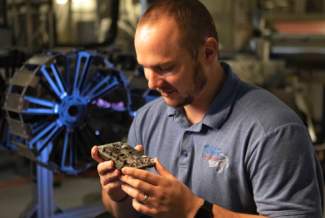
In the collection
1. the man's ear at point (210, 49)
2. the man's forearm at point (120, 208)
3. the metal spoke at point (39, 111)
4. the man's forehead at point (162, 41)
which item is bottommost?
the man's forearm at point (120, 208)

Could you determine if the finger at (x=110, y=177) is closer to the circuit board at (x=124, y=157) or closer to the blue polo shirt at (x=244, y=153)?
the circuit board at (x=124, y=157)

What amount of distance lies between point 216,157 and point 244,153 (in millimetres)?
95

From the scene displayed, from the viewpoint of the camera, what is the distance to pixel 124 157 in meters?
0.95

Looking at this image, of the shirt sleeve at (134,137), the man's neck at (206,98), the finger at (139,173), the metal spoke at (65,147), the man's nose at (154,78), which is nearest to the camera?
the finger at (139,173)

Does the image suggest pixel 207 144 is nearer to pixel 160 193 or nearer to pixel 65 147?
pixel 160 193

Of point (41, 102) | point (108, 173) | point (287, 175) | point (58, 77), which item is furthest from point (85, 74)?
point (287, 175)

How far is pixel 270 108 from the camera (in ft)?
3.45

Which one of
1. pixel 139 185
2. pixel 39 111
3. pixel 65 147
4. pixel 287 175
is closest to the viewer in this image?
pixel 139 185

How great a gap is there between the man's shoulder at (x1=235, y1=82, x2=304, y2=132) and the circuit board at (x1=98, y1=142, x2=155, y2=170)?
0.37 metres

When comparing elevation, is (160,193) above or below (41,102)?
above

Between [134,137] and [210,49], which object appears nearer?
[210,49]

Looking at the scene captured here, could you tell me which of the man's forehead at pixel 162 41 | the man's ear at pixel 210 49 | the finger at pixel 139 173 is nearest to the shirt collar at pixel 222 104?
the man's ear at pixel 210 49

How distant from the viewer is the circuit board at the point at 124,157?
0.91 meters

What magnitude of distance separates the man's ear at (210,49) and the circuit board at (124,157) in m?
0.39
